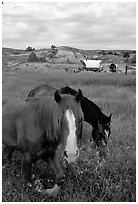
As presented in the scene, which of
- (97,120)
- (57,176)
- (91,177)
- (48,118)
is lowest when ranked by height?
(91,177)

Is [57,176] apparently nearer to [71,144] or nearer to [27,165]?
[27,165]

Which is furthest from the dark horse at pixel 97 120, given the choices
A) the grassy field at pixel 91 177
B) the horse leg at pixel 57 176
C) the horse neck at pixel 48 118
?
the horse neck at pixel 48 118

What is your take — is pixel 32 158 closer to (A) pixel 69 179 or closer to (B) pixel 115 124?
(A) pixel 69 179

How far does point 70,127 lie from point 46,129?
0.60 meters

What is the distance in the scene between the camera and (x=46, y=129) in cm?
323

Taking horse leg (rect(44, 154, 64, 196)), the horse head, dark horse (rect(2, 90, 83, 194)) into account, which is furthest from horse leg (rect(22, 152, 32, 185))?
the horse head

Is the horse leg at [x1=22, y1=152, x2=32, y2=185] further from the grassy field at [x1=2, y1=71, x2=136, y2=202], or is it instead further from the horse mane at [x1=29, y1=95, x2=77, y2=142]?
the horse mane at [x1=29, y1=95, x2=77, y2=142]

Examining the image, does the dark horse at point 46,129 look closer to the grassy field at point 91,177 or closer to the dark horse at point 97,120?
the grassy field at point 91,177

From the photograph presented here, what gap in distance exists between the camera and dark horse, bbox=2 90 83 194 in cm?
275

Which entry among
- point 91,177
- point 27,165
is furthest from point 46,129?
point 91,177

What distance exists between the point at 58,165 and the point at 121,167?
3.98 feet

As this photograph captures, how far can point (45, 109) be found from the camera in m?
3.26

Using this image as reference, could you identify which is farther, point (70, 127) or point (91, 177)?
point (91, 177)

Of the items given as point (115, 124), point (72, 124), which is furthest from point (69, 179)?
point (115, 124)
